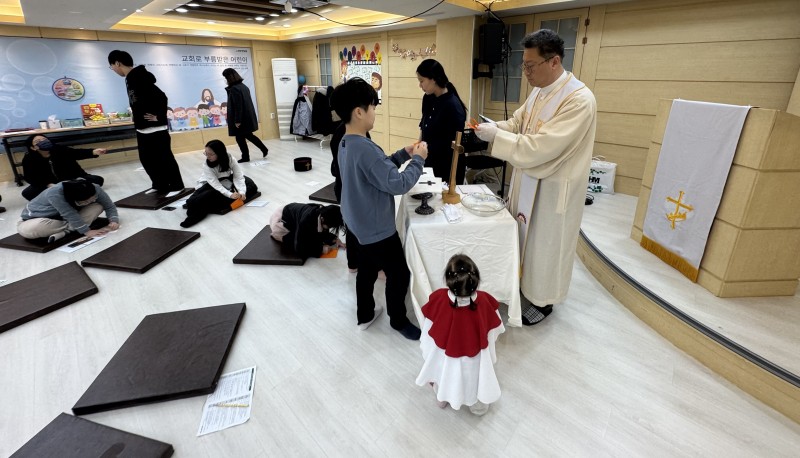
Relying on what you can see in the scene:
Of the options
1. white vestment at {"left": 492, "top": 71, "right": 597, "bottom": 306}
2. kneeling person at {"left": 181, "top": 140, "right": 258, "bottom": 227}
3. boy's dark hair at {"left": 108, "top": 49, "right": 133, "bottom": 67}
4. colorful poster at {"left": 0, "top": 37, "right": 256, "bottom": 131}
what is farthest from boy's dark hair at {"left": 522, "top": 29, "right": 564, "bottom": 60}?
colorful poster at {"left": 0, "top": 37, "right": 256, "bottom": 131}

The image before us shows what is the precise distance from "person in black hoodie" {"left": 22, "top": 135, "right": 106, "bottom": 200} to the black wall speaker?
4.78 meters

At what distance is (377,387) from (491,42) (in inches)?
163

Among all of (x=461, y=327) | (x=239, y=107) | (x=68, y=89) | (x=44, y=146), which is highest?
(x=68, y=89)

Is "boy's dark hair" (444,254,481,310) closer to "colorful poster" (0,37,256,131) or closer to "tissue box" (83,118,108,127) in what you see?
"tissue box" (83,118,108,127)

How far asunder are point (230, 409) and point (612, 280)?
250cm

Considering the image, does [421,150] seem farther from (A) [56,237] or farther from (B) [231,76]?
(B) [231,76]

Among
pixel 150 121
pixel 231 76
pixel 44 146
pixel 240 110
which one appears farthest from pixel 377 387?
pixel 231 76

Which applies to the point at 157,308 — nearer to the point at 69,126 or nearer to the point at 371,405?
the point at 371,405

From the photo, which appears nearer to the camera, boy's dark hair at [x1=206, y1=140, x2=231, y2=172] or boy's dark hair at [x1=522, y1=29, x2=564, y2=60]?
boy's dark hair at [x1=522, y1=29, x2=564, y2=60]

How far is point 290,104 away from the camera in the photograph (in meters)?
8.06

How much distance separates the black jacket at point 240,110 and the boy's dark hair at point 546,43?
519 centimetres

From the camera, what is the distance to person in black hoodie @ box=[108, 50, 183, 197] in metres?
4.11

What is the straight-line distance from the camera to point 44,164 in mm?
4152

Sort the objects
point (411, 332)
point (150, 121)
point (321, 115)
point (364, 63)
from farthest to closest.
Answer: point (321, 115) < point (364, 63) < point (150, 121) < point (411, 332)
